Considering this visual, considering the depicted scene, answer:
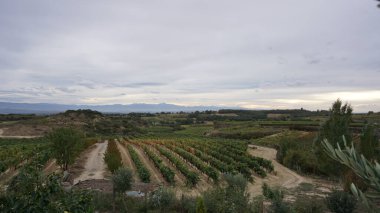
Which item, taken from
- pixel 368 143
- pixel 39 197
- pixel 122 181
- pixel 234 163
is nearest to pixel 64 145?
pixel 122 181

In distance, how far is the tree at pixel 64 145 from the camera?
1177 inches

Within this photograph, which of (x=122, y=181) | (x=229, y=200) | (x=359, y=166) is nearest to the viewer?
(x=359, y=166)

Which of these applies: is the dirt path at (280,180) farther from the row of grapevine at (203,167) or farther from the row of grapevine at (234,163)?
the row of grapevine at (203,167)

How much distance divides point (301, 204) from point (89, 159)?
1235 inches

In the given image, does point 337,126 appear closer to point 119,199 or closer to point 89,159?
point 119,199

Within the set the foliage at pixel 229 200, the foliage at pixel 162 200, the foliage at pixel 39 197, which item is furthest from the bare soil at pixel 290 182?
the foliage at pixel 39 197

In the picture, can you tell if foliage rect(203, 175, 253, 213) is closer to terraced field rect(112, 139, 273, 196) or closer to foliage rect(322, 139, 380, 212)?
terraced field rect(112, 139, 273, 196)

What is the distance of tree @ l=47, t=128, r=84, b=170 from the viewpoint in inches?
1177

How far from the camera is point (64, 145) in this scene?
29.9 m

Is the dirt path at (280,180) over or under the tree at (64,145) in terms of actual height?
under

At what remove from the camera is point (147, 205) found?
16750 millimetres

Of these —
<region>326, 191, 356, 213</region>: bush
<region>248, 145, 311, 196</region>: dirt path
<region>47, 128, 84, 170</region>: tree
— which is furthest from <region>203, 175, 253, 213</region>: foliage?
<region>47, 128, 84, 170</region>: tree

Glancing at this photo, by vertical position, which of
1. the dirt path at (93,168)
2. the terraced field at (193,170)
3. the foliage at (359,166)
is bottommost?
the dirt path at (93,168)

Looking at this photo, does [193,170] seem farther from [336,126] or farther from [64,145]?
[336,126]
